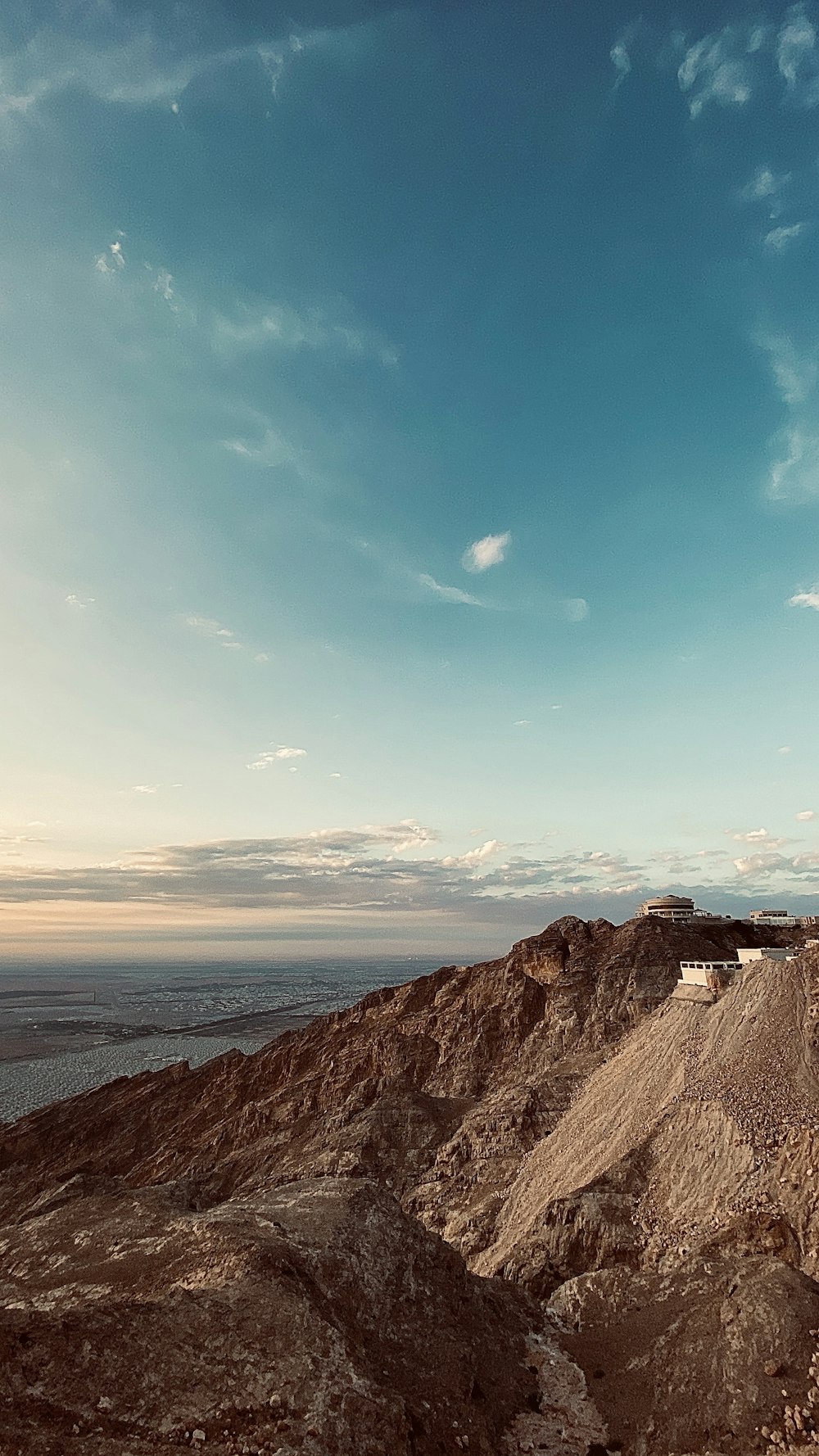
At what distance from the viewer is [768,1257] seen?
2736 centimetres

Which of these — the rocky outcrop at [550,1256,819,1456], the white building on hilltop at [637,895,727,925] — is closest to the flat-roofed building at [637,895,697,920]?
the white building on hilltop at [637,895,727,925]

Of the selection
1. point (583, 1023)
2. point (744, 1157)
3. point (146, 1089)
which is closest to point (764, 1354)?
point (744, 1157)

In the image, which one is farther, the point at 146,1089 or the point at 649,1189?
the point at 146,1089

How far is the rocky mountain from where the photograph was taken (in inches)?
770

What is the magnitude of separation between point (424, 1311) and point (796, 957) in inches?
1398

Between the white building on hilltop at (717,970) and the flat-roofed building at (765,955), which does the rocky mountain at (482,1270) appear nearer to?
the white building on hilltop at (717,970)

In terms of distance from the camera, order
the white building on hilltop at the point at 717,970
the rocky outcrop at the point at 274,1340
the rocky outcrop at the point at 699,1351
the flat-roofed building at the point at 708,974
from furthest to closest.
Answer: the flat-roofed building at the point at 708,974 < the white building on hilltop at the point at 717,970 < the rocky outcrop at the point at 699,1351 < the rocky outcrop at the point at 274,1340

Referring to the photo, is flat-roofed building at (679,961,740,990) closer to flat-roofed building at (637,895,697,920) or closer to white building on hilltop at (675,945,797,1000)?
white building on hilltop at (675,945,797,1000)

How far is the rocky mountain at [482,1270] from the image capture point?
64.2ft

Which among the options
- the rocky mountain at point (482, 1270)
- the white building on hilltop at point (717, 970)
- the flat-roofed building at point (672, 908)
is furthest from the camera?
the flat-roofed building at point (672, 908)

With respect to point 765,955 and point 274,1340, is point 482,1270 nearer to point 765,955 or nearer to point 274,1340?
point 274,1340

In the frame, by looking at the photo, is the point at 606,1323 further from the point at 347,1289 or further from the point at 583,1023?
the point at 583,1023

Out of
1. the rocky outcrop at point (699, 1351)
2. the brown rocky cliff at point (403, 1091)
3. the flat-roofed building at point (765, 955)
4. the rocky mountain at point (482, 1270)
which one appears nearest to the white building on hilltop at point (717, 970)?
the flat-roofed building at point (765, 955)

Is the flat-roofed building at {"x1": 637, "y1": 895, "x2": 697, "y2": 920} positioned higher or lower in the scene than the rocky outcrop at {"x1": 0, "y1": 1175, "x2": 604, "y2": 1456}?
higher
